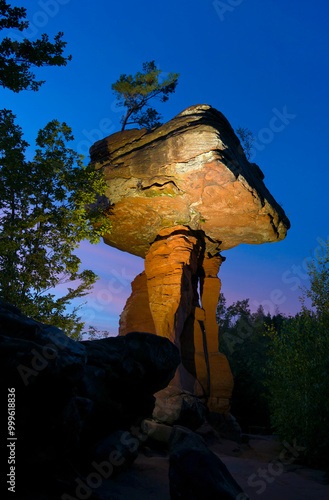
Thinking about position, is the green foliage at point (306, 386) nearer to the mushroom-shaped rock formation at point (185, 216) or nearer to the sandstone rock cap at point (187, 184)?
the mushroom-shaped rock formation at point (185, 216)

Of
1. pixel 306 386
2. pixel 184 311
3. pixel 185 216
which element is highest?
pixel 185 216

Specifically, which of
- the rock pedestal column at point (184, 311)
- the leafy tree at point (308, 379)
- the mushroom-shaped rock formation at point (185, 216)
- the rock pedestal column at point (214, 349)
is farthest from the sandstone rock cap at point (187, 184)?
the leafy tree at point (308, 379)

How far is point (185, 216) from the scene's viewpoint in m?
14.2

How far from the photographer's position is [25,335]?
343cm

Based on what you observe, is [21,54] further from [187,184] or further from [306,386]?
[306,386]

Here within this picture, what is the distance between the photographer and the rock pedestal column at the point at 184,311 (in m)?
12.6

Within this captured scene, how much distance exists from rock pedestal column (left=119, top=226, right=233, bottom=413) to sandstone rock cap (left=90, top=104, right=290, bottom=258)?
1.18m

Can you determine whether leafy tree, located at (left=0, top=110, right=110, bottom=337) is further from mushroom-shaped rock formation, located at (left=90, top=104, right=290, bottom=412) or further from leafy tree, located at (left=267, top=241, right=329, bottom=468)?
leafy tree, located at (left=267, top=241, right=329, bottom=468)

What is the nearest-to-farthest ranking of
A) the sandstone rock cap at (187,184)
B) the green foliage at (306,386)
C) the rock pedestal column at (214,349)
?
the green foliage at (306,386), the sandstone rock cap at (187,184), the rock pedestal column at (214,349)

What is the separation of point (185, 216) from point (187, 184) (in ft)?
6.46

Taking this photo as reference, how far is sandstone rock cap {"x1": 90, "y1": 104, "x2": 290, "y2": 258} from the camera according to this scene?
Result: 1184 cm

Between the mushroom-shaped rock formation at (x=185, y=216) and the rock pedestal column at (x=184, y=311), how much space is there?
43 millimetres

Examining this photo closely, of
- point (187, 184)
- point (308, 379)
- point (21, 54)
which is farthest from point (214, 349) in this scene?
point (21, 54)

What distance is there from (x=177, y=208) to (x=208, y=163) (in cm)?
293
